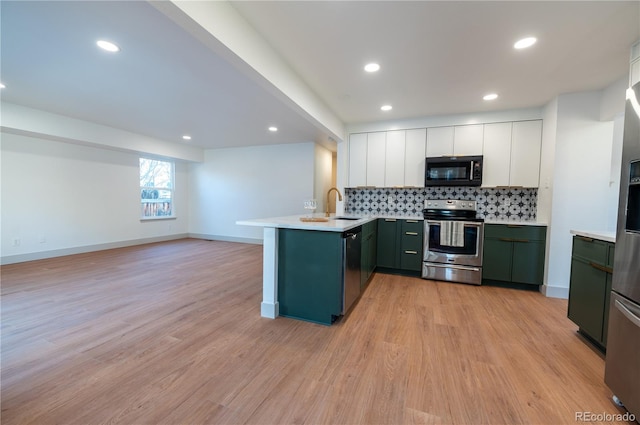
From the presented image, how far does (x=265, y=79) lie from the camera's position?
216cm

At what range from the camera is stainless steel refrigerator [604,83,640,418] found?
1.34 m

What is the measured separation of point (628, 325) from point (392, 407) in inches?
54.0

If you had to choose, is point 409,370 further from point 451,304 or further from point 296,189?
point 296,189

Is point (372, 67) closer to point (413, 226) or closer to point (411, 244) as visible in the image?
point (413, 226)

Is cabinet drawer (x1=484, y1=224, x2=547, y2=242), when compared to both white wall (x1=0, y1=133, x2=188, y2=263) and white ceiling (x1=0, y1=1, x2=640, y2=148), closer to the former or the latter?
white ceiling (x1=0, y1=1, x2=640, y2=148)

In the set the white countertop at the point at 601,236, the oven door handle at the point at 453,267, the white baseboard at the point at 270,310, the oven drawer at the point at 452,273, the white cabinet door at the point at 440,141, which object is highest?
the white cabinet door at the point at 440,141

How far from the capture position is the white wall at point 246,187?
6.13 meters

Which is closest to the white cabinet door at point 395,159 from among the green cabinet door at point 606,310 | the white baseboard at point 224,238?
the green cabinet door at point 606,310

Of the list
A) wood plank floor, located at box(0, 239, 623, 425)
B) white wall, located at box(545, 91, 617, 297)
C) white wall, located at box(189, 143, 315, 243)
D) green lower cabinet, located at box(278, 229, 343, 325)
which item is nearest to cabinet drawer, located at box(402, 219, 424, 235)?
wood plank floor, located at box(0, 239, 623, 425)

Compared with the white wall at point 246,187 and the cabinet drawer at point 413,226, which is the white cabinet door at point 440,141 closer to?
the cabinet drawer at point 413,226

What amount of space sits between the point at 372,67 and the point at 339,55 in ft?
1.33

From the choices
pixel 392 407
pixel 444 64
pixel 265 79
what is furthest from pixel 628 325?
pixel 265 79

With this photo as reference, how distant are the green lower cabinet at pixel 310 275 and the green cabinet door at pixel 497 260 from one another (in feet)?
7.93

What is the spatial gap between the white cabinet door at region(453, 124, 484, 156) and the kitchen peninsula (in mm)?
2460
